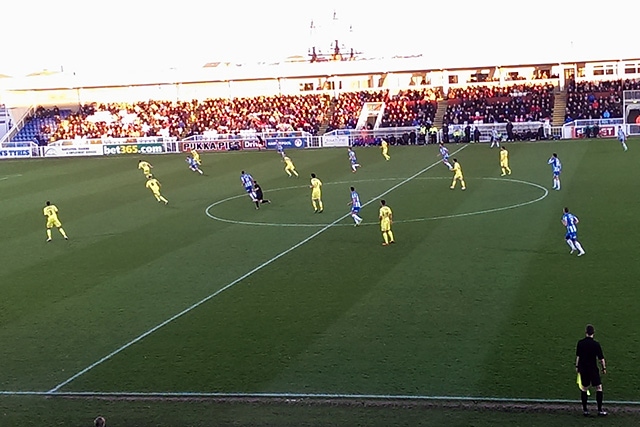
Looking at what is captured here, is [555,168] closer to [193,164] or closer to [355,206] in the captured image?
[355,206]

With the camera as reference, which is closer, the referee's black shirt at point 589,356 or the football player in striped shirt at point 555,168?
the referee's black shirt at point 589,356

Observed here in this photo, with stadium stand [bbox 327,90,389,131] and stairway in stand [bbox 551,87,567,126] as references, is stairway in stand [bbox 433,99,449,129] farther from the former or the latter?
stairway in stand [bbox 551,87,567,126]

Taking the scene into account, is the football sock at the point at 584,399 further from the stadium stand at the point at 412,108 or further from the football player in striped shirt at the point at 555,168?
the stadium stand at the point at 412,108

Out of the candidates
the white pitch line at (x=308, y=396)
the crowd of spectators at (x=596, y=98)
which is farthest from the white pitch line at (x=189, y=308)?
the crowd of spectators at (x=596, y=98)

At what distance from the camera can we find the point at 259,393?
41.4ft

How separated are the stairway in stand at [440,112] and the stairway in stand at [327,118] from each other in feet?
26.7

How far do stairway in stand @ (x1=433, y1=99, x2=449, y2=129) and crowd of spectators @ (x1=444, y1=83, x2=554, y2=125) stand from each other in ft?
1.47

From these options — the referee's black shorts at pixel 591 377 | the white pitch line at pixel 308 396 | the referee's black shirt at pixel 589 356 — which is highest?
the referee's black shirt at pixel 589 356

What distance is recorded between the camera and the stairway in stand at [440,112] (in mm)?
60094

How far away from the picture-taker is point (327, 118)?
63.7m

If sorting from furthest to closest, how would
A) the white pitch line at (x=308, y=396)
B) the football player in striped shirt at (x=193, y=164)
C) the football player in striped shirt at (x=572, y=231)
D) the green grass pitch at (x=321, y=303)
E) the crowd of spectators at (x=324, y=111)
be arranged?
the crowd of spectators at (x=324, y=111), the football player in striped shirt at (x=193, y=164), the football player in striped shirt at (x=572, y=231), the green grass pitch at (x=321, y=303), the white pitch line at (x=308, y=396)

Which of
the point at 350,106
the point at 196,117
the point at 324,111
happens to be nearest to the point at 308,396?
the point at 324,111

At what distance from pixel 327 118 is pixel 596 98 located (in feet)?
65.0

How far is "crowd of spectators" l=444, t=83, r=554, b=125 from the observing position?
56.9 meters
